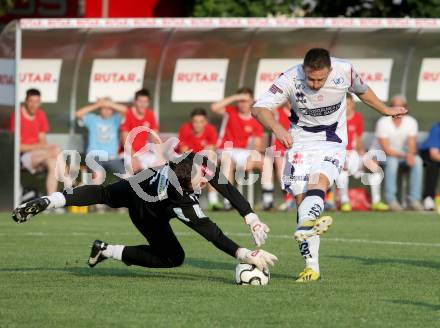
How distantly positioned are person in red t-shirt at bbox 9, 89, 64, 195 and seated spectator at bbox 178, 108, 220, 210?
6.97 feet

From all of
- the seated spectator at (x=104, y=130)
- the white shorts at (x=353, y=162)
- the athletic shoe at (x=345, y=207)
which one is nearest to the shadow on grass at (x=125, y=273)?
the seated spectator at (x=104, y=130)

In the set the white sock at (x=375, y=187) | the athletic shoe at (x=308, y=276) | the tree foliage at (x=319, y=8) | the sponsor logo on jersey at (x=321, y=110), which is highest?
the tree foliage at (x=319, y=8)

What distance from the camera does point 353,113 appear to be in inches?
Answer: 822

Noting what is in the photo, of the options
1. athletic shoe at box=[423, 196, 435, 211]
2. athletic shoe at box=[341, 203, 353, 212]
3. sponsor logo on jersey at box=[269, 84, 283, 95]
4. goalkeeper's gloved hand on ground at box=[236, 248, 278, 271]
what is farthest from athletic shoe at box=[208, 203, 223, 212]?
goalkeeper's gloved hand on ground at box=[236, 248, 278, 271]

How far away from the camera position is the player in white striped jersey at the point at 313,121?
9930 mm

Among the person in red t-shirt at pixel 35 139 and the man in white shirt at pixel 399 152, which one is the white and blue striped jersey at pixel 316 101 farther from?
the man in white shirt at pixel 399 152

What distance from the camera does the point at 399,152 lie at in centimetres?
2102

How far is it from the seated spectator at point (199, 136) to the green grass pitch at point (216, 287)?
16.2 feet

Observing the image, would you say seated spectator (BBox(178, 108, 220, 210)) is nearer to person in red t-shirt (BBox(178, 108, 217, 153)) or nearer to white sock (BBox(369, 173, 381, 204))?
person in red t-shirt (BBox(178, 108, 217, 153))

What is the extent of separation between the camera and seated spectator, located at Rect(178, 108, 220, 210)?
20312 mm

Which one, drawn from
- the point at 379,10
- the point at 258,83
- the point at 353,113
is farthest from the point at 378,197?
the point at 379,10

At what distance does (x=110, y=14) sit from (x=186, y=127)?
9281mm

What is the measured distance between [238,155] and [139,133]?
1.70 meters

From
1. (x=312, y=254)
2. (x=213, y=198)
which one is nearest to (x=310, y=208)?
(x=312, y=254)
